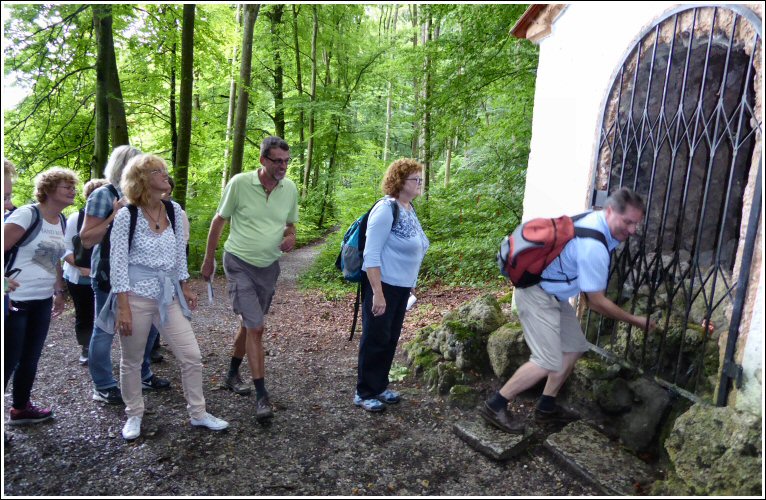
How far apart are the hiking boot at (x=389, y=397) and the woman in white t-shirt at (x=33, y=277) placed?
98.3 inches

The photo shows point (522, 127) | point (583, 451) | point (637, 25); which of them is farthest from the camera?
point (522, 127)

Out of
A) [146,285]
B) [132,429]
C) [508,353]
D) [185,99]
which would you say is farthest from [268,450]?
[185,99]

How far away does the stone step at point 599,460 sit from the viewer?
9.50 ft

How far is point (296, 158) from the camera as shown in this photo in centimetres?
2056

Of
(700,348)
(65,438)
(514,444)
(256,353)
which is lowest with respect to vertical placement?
(65,438)

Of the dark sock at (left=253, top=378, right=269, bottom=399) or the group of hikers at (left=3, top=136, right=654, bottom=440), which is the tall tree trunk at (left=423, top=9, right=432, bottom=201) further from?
the dark sock at (left=253, top=378, right=269, bottom=399)

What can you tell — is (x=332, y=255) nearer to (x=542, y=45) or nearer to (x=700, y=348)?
(x=542, y=45)

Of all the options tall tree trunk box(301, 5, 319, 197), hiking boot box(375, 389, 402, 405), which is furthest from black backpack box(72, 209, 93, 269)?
tall tree trunk box(301, 5, 319, 197)

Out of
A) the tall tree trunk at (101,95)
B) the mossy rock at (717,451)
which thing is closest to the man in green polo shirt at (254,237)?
the mossy rock at (717,451)

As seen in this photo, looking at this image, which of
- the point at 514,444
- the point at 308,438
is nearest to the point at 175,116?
the point at 308,438

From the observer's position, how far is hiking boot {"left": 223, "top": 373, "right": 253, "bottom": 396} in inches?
167

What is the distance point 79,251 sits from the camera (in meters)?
3.84

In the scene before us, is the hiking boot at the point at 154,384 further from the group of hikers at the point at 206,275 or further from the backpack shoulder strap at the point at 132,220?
the backpack shoulder strap at the point at 132,220

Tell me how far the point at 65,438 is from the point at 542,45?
513 cm
